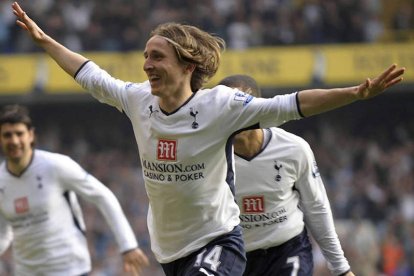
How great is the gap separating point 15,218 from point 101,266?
7.60 metres

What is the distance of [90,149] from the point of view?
21.1 m

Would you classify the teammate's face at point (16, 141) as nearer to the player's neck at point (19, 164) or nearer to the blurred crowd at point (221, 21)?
the player's neck at point (19, 164)

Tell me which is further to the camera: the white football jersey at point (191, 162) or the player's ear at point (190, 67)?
the player's ear at point (190, 67)

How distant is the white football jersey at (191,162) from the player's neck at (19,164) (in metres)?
2.38

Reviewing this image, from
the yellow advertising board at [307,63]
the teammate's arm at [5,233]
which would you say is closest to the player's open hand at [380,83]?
the teammate's arm at [5,233]

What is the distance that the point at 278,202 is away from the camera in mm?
7102

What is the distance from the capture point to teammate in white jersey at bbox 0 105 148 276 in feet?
26.9

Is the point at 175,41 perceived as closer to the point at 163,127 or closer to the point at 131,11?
the point at 163,127

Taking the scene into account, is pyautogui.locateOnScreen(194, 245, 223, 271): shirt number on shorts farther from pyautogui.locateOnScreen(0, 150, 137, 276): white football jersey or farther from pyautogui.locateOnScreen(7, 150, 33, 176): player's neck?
pyautogui.locateOnScreen(7, 150, 33, 176): player's neck

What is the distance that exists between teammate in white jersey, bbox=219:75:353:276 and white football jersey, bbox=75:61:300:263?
86cm

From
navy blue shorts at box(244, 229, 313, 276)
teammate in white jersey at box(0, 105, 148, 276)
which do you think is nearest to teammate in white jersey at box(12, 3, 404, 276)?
navy blue shorts at box(244, 229, 313, 276)

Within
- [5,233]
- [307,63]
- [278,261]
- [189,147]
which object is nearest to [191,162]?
[189,147]

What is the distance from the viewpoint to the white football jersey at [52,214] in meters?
8.20

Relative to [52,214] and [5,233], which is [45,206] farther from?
[5,233]
